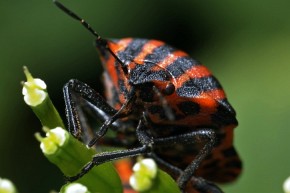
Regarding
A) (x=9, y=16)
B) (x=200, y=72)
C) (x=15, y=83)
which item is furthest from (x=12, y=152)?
(x=200, y=72)

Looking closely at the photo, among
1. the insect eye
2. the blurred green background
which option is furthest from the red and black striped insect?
the blurred green background

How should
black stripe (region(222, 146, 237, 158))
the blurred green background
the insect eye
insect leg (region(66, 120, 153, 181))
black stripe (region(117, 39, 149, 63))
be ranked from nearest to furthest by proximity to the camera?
insect leg (region(66, 120, 153, 181)), the insect eye, black stripe (region(117, 39, 149, 63)), black stripe (region(222, 146, 237, 158)), the blurred green background

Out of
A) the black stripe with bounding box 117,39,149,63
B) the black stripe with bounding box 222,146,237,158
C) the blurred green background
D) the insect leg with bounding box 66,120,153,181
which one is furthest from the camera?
the blurred green background

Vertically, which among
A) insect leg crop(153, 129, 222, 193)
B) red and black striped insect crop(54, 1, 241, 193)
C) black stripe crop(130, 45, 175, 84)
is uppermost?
black stripe crop(130, 45, 175, 84)

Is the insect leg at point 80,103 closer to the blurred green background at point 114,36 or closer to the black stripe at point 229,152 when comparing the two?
the black stripe at point 229,152

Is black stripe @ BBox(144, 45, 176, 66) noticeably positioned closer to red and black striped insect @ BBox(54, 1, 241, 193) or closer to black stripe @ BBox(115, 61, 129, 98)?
red and black striped insect @ BBox(54, 1, 241, 193)

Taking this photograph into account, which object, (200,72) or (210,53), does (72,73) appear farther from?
(200,72)
